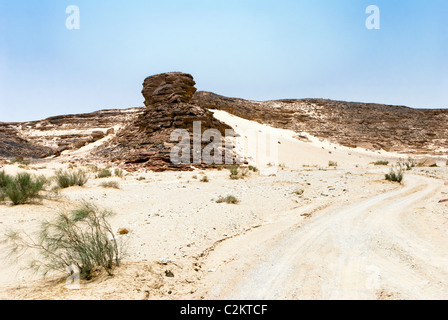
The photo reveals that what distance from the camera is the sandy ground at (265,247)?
2738mm

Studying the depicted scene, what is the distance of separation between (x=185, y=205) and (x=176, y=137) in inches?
522

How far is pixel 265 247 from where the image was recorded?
417cm

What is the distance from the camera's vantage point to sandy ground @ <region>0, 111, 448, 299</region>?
2.74 m

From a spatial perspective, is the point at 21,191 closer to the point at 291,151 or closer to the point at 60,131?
the point at 291,151

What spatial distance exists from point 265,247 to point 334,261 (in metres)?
1.06

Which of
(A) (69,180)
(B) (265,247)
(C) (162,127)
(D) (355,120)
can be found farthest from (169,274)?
(D) (355,120)

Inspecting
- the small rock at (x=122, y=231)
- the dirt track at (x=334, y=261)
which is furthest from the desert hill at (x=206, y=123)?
the dirt track at (x=334, y=261)

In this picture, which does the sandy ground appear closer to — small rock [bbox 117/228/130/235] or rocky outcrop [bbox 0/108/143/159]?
small rock [bbox 117/228/130/235]

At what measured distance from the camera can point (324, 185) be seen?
10.0 metres

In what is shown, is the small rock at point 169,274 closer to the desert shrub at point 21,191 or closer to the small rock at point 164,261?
the small rock at point 164,261

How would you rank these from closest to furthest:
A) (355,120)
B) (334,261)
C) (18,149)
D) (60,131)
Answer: (334,261)
(18,149)
(355,120)
(60,131)

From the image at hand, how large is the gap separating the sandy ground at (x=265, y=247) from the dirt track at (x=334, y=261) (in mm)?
13
